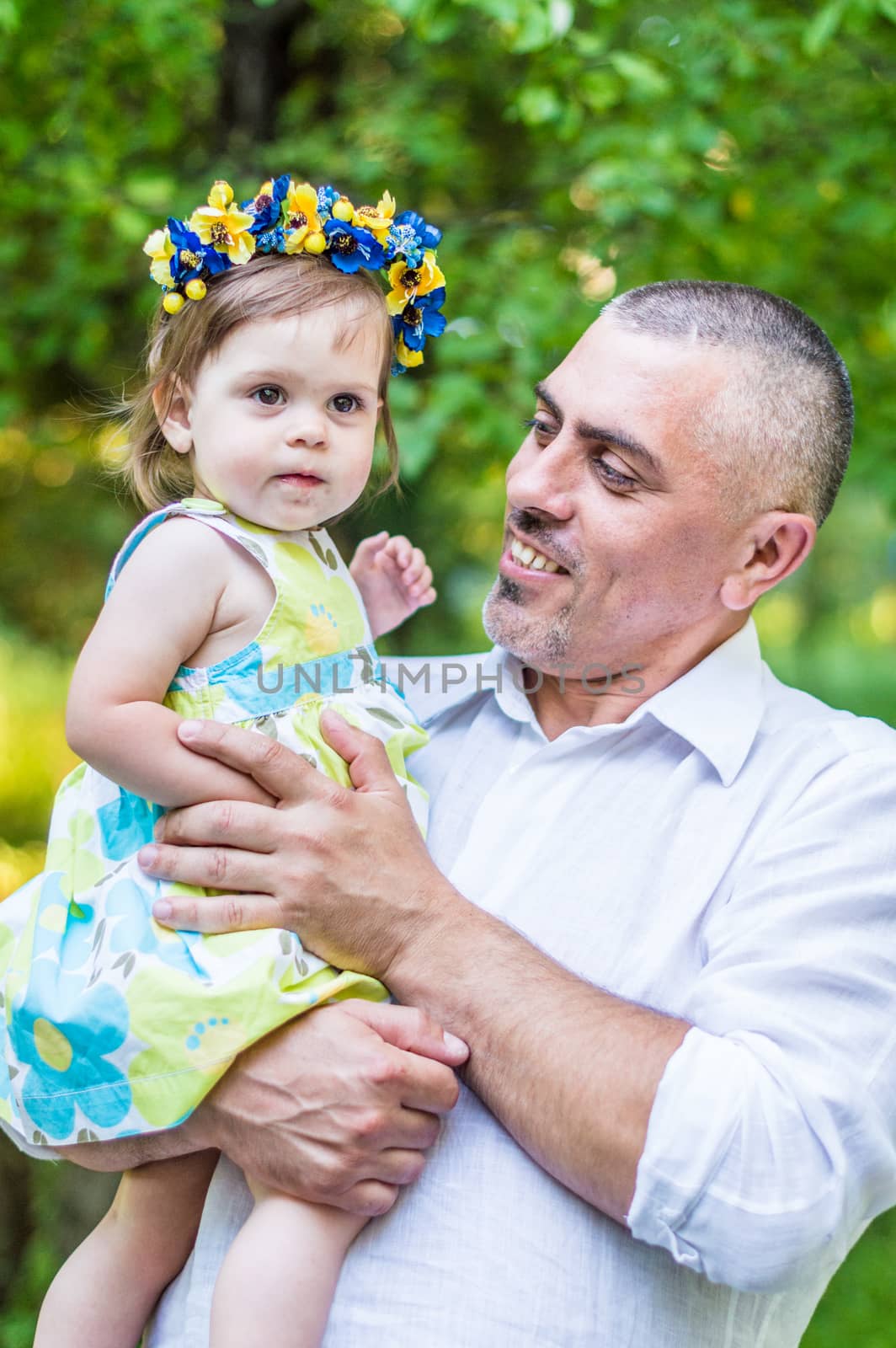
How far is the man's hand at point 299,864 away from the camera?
5.52ft

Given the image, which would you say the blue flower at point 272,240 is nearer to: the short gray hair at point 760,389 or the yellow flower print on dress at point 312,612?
the yellow flower print on dress at point 312,612

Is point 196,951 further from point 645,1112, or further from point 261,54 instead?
point 261,54

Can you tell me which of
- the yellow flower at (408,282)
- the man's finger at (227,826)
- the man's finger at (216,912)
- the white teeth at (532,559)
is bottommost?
the man's finger at (216,912)

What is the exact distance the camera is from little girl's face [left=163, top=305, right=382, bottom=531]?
172 cm

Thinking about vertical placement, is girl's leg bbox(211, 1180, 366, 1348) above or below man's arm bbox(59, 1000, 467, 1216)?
below

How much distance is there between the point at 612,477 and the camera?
211cm

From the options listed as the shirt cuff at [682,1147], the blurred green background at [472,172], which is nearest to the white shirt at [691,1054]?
the shirt cuff at [682,1147]

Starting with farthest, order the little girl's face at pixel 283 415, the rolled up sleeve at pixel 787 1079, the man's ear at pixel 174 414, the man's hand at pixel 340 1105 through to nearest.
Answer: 1. the man's ear at pixel 174 414
2. the little girl's face at pixel 283 415
3. the man's hand at pixel 340 1105
4. the rolled up sleeve at pixel 787 1079

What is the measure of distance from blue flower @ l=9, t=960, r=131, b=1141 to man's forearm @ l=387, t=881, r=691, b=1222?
0.41 metres

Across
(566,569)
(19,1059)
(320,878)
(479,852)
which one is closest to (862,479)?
(566,569)

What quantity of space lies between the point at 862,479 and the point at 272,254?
7.18ft

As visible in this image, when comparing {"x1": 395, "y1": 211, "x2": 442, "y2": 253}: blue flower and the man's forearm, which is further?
{"x1": 395, "y1": 211, "x2": 442, "y2": 253}: blue flower

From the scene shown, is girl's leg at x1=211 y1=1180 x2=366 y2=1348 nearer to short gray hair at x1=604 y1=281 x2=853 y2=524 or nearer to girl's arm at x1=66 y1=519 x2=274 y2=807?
girl's arm at x1=66 y1=519 x2=274 y2=807

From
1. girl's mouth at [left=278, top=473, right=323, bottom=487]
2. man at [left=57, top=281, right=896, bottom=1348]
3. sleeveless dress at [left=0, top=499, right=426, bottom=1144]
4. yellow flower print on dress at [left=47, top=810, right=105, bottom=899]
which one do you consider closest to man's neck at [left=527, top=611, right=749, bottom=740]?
man at [left=57, top=281, right=896, bottom=1348]
